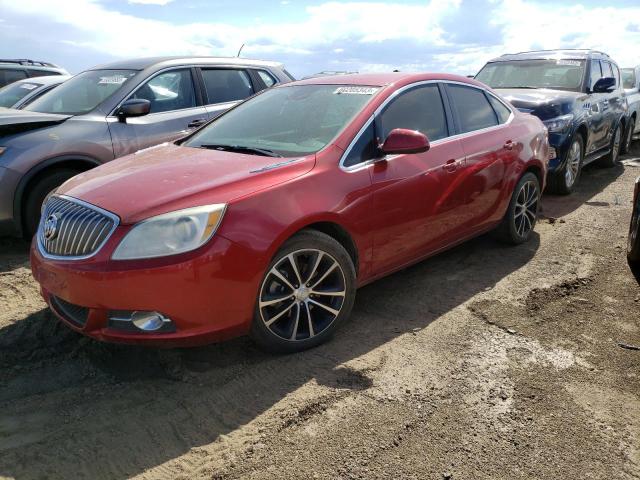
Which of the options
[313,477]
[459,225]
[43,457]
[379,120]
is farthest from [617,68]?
[43,457]

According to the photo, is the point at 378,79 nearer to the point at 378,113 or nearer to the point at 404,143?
the point at 378,113

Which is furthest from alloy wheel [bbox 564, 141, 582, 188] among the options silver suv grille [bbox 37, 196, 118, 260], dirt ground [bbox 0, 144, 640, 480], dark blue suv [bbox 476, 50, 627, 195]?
silver suv grille [bbox 37, 196, 118, 260]

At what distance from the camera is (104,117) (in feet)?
18.2

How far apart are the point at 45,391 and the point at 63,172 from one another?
2.84 meters

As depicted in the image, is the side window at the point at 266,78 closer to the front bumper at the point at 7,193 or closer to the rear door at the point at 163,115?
the rear door at the point at 163,115

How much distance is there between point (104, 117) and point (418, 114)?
3.20 meters

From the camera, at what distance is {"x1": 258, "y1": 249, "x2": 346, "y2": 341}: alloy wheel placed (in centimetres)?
318

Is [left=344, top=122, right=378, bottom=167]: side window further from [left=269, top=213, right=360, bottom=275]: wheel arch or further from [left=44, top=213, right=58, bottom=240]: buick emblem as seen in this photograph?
[left=44, top=213, right=58, bottom=240]: buick emblem

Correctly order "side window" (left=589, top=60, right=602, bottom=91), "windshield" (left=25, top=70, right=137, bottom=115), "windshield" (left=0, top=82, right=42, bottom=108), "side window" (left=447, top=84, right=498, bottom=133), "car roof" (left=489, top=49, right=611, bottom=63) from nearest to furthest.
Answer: "side window" (left=447, top=84, right=498, bottom=133)
"windshield" (left=25, top=70, right=137, bottom=115)
"side window" (left=589, top=60, right=602, bottom=91)
"car roof" (left=489, top=49, right=611, bottom=63)
"windshield" (left=0, top=82, right=42, bottom=108)

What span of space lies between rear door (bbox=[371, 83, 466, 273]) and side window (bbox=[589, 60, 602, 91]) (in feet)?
15.8

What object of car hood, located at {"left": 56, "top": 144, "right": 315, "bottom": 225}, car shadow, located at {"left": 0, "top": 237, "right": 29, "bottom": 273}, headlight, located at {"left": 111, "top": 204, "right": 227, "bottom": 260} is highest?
car hood, located at {"left": 56, "top": 144, "right": 315, "bottom": 225}

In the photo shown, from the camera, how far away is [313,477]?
2.34 metres

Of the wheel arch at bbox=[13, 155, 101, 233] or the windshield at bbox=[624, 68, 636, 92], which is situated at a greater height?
the windshield at bbox=[624, 68, 636, 92]

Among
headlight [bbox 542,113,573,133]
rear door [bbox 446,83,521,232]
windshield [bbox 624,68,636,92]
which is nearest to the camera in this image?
rear door [bbox 446,83,521,232]
